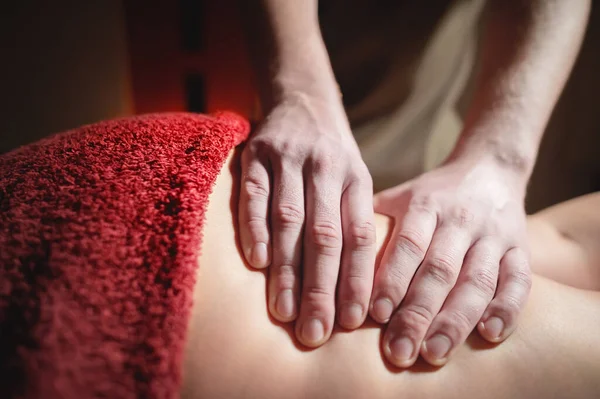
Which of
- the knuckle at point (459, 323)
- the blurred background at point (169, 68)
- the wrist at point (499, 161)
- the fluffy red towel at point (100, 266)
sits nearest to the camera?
the fluffy red towel at point (100, 266)

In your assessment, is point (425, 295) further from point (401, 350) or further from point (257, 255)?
point (257, 255)

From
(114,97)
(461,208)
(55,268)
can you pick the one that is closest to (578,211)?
(461,208)

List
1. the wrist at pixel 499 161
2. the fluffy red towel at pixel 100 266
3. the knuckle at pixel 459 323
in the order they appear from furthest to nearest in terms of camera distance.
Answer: the wrist at pixel 499 161 → the knuckle at pixel 459 323 → the fluffy red towel at pixel 100 266

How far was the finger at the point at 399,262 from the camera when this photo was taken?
424 mm

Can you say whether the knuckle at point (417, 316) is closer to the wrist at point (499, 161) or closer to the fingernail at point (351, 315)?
the fingernail at point (351, 315)

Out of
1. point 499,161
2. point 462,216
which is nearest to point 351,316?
point 462,216

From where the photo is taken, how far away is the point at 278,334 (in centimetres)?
40

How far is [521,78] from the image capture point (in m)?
0.70

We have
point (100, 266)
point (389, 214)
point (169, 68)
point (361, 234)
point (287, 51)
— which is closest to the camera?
point (100, 266)

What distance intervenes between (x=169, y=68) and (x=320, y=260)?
5.28 feet

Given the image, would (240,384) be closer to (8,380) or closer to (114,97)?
(8,380)

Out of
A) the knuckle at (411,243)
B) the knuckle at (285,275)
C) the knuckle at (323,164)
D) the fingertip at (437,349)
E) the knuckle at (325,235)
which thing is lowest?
the fingertip at (437,349)

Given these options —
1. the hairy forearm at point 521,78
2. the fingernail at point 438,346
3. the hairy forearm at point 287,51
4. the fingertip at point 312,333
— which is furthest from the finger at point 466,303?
the hairy forearm at point 287,51

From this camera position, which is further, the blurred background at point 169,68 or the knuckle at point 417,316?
the blurred background at point 169,68
